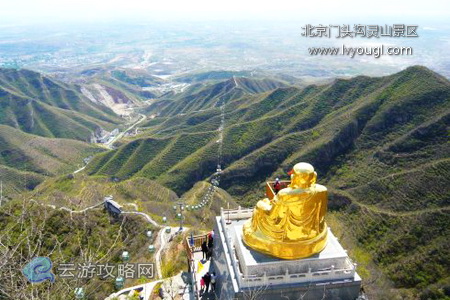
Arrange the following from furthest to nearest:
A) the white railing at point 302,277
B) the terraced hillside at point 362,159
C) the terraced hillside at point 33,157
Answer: the terraced hillside at point 33,157
the terraced hillside at point 362,159
the white railing at point 302,277

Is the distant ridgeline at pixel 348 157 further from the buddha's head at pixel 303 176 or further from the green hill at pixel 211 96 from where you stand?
the green hill at pixel 211 96

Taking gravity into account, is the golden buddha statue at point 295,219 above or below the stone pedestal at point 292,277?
above

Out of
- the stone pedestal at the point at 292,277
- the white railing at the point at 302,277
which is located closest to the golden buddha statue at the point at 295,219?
the stone pedestal at the point at 292,277

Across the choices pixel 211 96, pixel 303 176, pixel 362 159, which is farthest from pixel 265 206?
pixel 211 96

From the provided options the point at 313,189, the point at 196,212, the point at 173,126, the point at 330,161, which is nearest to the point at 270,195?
the point at 313,189

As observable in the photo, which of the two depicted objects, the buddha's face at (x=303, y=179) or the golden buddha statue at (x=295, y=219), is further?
the golden buddha statue at (x=295, y=219)

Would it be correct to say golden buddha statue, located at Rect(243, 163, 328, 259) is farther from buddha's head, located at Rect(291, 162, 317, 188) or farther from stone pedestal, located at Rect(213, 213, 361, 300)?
stone pedestal, located at Rect(213, 213, 361, 300)

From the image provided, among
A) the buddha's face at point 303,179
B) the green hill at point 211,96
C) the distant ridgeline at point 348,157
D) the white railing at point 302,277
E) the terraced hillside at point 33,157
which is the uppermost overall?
the buddha's face at point 303,179

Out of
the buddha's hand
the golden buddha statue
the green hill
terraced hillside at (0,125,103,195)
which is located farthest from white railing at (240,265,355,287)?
the green hill

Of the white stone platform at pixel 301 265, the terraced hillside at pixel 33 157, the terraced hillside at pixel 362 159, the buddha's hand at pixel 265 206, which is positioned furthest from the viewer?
the terraced hillside at pixel 33 157
